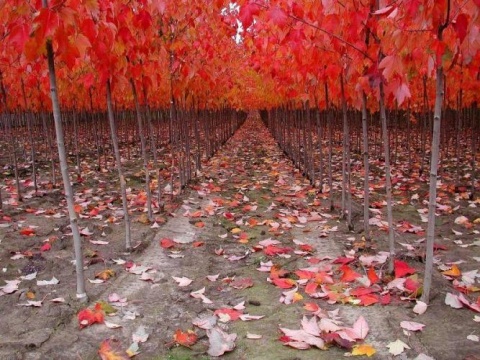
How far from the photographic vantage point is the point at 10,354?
2.63 meters

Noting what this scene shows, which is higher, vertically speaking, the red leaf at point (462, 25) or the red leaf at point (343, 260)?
the red leaf at point (462, 25)

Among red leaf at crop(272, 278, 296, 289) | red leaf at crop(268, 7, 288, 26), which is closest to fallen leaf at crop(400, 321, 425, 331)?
red leaf at crop(272, 278, 296, 289)

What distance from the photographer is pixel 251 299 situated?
3.42 metres

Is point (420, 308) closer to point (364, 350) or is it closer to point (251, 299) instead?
point (364, 350)

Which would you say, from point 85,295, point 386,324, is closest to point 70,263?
point 85,295

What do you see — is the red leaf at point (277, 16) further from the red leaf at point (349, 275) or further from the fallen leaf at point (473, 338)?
the fallen leaf at point (473, 338)

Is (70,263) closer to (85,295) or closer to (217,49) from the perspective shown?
(85,295)

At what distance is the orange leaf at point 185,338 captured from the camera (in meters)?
2.77

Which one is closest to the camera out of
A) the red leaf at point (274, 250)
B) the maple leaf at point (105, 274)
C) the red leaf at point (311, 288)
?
the red leaf at point (311, 288)

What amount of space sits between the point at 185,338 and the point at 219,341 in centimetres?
22

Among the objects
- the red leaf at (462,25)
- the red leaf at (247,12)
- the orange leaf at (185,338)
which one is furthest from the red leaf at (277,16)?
the orange leaf at (185,338)

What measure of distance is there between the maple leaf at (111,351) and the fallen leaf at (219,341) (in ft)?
1.69

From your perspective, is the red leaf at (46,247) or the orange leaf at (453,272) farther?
the red leaf at (46,247)

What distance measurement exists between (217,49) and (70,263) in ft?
17.1
